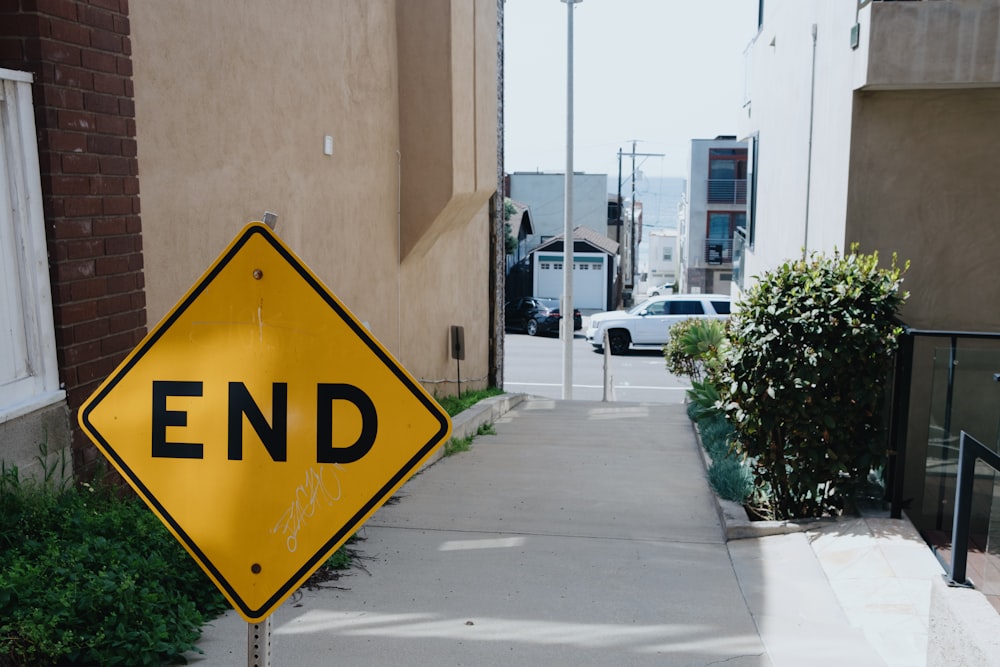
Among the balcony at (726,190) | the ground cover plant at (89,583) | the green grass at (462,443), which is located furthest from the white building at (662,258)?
the ground cover plant at (89,583)

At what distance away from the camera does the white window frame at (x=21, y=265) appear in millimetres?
4316

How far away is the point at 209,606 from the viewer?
4.20m

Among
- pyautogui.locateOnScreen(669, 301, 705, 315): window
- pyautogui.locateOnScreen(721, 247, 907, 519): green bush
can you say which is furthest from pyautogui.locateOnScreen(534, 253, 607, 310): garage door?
pyautogui.locateOnScreen(721, 247, 907, 519): green bush

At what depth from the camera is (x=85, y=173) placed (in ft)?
15.7

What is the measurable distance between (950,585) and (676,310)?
2761cm

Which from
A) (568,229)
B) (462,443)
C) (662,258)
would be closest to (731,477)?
(462,443)

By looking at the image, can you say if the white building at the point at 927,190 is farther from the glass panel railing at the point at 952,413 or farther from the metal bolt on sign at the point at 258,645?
the metal bolt on sign at the point at 258,645

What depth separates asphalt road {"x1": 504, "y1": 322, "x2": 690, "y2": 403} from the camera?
24.3m

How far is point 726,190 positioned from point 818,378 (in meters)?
46.0

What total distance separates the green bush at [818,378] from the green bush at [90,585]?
3.75m

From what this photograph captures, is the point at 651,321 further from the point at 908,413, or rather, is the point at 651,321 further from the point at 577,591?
the point at 577,591

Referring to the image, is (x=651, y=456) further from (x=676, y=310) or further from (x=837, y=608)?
(x=676, y=310)

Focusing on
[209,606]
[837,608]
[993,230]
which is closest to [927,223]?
[993,230]

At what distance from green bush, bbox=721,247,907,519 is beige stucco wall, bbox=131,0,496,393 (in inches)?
152
